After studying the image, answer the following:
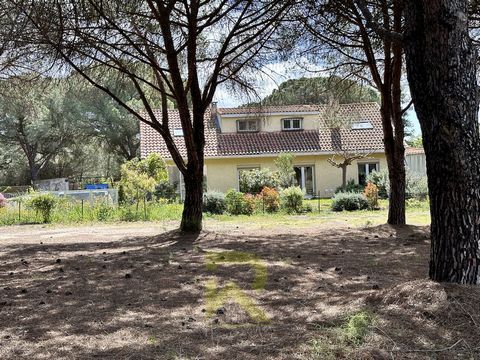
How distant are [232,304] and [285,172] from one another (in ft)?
60.4

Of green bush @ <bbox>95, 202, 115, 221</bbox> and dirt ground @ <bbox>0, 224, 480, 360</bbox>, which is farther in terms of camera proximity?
green bush @ <bbox>95, 202, 115, 221</bbox>

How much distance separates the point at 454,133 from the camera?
14.0 feet

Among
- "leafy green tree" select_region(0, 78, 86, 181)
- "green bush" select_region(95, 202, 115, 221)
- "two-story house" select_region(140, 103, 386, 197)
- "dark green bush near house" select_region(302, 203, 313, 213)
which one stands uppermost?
"leafy green tree" select_region(0, 78, 86, 181)

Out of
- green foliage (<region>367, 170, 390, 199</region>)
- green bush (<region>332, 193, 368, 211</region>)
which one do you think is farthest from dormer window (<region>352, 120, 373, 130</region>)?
green bush (<region>332, 193, 368, 211</region>)

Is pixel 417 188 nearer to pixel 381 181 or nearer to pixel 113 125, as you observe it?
pixel 381 181

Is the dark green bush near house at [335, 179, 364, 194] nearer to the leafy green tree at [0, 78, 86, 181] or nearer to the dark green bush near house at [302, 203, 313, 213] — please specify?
the dark green bush near house at [302, 203, 313, 213]

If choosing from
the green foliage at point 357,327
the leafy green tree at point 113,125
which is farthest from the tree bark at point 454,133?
the leafy green tree at point 113,125

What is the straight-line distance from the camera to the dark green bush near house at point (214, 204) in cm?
1797

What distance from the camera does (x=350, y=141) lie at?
27.9 metres

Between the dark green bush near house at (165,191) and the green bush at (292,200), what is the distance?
25.2 feet

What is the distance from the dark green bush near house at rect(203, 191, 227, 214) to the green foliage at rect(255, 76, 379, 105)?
4.88 metres

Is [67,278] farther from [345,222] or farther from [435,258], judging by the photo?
[345,222]

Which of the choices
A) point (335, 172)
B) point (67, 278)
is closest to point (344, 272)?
point (67, 278)

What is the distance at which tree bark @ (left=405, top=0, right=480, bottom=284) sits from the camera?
4.28m
